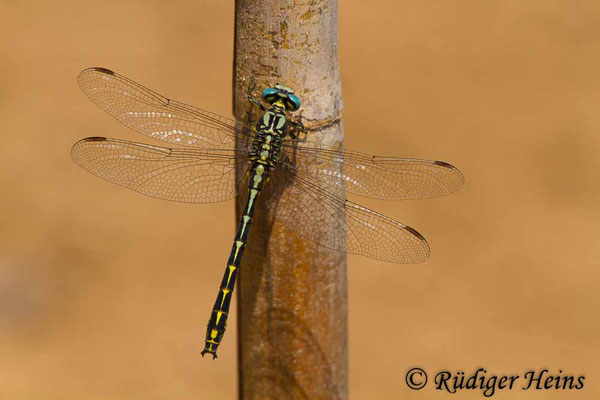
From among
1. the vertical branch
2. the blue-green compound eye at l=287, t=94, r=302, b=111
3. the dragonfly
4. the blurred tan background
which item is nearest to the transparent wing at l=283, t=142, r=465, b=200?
the dragonfly

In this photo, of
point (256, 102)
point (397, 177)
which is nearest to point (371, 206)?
point (397, 177)

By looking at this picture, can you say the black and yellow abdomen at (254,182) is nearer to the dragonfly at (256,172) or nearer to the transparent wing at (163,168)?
the dragonfly at (256,172)

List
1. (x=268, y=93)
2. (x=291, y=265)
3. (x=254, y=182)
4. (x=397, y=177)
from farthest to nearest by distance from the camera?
(x=397, y=177)
(x=254, y=182)
(x=291, y=265)
(x=268, y=93)

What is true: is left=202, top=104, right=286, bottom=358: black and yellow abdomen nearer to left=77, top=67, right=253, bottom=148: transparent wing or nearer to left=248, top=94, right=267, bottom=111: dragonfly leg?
left=248, top=94, right=267, bottom=111: dragonfly leg

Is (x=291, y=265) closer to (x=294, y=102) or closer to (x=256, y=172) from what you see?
(x=256, y=172)

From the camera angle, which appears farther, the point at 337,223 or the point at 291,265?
the point at 337,223

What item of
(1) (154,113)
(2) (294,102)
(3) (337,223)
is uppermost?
(1) (154,113)

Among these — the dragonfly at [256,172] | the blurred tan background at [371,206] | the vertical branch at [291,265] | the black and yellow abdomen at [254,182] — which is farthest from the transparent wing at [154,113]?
the blurred tan background at [371,206]
